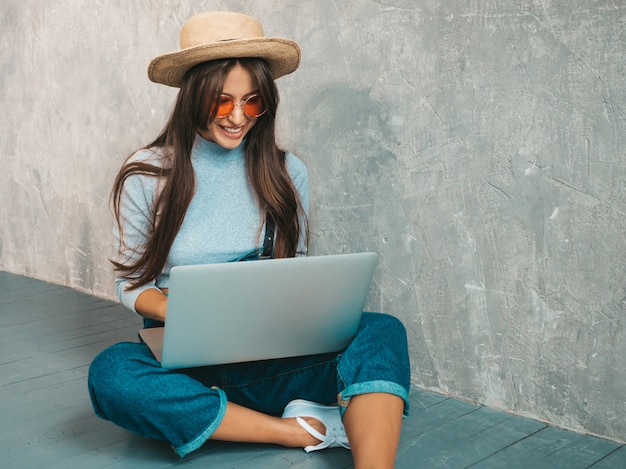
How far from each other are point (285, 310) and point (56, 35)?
233cm

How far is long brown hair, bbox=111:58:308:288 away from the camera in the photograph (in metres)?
1.75

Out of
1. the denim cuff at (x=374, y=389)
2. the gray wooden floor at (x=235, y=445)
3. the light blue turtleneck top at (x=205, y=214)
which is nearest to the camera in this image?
→ the denim cuff at (x=374, y=389)

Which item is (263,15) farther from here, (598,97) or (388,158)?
(598,97)

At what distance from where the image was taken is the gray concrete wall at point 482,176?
5.60 ft

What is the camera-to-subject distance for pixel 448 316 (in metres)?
2.03

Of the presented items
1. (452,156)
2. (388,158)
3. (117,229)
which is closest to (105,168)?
(117,229)

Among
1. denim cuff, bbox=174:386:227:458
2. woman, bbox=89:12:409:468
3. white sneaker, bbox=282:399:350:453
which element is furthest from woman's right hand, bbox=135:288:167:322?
white sneaker, bbox=282:399:350:453

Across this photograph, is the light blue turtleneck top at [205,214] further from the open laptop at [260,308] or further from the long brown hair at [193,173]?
the open laptop at [260,308]

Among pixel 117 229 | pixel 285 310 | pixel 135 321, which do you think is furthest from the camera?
pixel 135 321

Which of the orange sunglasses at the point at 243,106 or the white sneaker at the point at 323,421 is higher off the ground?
the orange sunglasses at the point at 243,106

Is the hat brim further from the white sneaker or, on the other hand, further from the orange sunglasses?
the white sneaker

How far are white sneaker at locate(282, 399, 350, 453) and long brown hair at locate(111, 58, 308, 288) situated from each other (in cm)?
40

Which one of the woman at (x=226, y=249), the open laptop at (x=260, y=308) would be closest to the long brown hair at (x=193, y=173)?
the woman at (x=226, y=249)

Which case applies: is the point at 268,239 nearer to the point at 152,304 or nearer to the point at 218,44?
the point at 152,304
